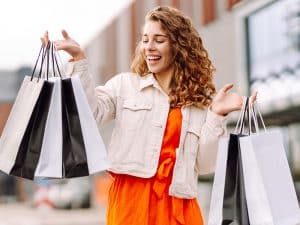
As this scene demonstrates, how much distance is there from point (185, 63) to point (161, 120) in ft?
1.02

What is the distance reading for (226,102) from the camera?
3.23 metres

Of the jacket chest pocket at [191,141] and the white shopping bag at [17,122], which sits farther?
the jacket chest pocket at [191,141]

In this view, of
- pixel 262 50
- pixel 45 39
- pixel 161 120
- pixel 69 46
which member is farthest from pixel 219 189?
pixel 262 50

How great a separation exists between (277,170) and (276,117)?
15.3 metres

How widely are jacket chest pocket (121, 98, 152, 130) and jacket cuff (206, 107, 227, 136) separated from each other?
0.85 ft

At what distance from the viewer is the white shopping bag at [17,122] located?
9.95 feet

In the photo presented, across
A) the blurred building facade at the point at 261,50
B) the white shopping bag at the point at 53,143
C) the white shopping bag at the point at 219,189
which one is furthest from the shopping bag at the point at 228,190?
the blurred building facade at the point at 261,50

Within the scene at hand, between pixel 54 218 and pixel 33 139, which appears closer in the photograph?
pixel 33 139

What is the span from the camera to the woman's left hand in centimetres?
321

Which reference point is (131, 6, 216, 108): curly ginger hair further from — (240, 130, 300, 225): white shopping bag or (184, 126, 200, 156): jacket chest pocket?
(240, 130, 300, 225): white shopping bag

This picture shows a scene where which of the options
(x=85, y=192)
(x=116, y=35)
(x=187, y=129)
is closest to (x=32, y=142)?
(x=187, y=129)

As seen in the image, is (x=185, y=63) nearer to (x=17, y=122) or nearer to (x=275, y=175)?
(x=275, y=175)

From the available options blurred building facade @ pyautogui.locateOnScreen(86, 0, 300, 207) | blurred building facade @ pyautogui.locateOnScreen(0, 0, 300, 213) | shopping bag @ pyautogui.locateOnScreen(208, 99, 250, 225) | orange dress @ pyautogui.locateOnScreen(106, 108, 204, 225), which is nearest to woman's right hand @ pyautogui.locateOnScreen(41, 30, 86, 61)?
orange dress @ pyautogui.locateOnScreen(106, 108, 204, 225)

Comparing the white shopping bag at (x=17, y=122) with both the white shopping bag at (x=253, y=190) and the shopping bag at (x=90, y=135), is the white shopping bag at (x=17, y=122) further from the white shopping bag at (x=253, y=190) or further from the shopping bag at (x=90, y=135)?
the white shopping bag at (x=253, y=190)
